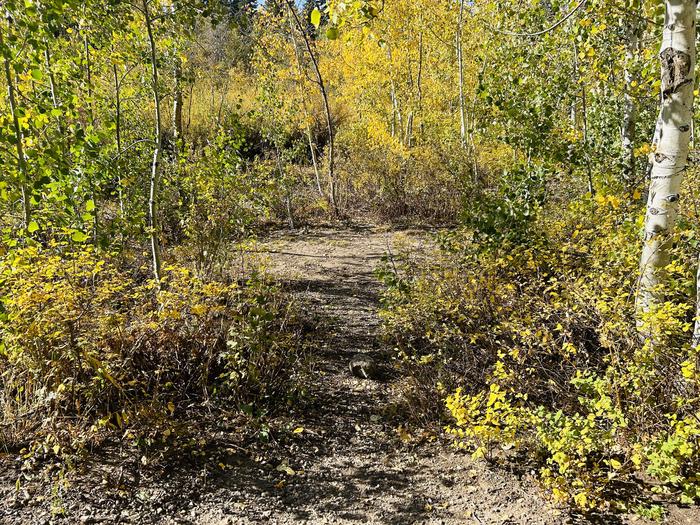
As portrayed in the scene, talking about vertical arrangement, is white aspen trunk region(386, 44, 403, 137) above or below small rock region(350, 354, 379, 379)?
above

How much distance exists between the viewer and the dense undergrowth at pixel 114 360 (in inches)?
113

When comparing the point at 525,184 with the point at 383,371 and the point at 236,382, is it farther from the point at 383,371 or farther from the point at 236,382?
the point at 236,382

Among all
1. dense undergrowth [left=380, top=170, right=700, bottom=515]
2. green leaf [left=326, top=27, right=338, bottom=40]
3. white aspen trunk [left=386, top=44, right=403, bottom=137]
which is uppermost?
white aspen trunk [left=386, top=44, right=403, bottom=137]

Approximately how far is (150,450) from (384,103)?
11114 millimetres

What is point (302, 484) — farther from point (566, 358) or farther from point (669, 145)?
point (669, 145)

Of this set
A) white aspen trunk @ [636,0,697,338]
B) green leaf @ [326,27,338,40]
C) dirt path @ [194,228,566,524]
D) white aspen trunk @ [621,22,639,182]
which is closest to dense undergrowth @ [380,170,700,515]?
white aspen trunk @ [636,0,697,338]

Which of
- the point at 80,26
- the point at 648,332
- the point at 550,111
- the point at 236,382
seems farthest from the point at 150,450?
the point at 550,111

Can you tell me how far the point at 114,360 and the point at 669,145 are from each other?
363 centimetres

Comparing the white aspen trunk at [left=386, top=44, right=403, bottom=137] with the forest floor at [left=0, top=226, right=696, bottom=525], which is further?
the white aspen trunk at [left=386, top=44, right=403, bottom=137]

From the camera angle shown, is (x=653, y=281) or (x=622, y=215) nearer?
(x=653, y=281)

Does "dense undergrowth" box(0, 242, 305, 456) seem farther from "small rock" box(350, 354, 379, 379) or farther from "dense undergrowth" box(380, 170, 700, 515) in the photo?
"dense undergrowth" box(380, 170, 700, 515)

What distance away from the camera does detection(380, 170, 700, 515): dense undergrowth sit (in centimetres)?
242

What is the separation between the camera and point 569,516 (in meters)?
2.46

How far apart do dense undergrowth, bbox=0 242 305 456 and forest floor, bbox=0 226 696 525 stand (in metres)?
0.25
